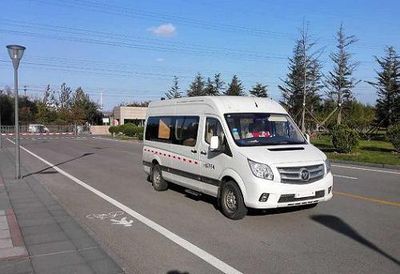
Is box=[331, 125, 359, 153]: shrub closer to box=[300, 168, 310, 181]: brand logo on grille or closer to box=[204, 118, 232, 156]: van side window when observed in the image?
box=[204, 118, 232, 156]: van side window

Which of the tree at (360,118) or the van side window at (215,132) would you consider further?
the tree at (360,118)

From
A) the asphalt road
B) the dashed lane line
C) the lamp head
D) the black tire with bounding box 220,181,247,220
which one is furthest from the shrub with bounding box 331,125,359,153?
the black tire with bounding box 220,181,247,220

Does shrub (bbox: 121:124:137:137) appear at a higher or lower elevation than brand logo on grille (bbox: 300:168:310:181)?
lower

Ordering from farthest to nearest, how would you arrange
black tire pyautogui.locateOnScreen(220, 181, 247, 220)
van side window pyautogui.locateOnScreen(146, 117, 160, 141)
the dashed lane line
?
van side window pyautogui.locateOnScreen(146, 117, 160, 141) < the dashed lane line < black tire pyautogui.locateOnScreen(220, 181, 247, 220)

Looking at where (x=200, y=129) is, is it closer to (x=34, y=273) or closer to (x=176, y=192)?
(x=176, y=192)

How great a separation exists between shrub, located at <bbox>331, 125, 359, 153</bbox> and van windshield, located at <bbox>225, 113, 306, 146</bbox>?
14294mm

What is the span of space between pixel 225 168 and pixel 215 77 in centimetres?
5201

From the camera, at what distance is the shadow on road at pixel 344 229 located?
665cm

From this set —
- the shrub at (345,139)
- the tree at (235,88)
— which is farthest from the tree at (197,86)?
the shrub at (345,139)

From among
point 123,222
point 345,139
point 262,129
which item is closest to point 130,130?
point 345,139

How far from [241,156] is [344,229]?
2.01m

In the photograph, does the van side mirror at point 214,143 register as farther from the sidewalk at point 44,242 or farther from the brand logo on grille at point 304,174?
the sidewalk at point 44,242

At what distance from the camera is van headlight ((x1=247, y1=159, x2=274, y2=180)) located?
26.8 feet

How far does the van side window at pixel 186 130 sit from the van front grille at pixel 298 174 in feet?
8.47
